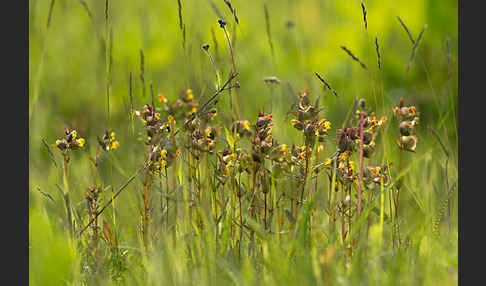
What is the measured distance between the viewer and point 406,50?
181 inches

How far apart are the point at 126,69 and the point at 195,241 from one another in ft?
10.3

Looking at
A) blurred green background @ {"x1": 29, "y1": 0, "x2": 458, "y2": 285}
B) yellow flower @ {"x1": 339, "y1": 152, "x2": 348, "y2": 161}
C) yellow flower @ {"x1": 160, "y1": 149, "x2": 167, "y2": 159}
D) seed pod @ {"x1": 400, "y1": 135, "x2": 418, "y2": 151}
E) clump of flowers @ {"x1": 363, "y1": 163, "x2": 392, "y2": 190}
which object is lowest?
clump of flowers @ {"x1": 363, "y1": 163, "x2": 392, "y2": 190}

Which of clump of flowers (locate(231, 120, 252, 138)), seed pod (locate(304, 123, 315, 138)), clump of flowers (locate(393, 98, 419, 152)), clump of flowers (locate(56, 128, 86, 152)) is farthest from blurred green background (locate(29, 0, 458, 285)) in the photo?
seed pod (locate(304, 123, 315, 138))

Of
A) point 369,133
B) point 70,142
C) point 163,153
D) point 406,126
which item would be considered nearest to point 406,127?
point 406,126

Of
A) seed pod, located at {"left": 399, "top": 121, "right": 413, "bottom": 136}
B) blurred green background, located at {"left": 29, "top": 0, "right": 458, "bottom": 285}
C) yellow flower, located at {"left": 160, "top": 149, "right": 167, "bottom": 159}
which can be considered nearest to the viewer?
yellow flower, located at {"left": 160, "top": 149, "right": 167, "bottom": 159}

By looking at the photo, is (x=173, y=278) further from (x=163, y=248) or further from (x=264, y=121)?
(x=264, y=121)

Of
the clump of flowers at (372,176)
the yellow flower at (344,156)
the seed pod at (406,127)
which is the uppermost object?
the seed pod at (406,127)

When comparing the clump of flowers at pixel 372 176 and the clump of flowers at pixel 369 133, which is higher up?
the clump of flowers at pixel 369 133

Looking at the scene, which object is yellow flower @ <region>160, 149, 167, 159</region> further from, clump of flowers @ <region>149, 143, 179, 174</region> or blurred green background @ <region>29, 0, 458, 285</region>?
blurred green background @ <region>29, 0, 458, 285</region>

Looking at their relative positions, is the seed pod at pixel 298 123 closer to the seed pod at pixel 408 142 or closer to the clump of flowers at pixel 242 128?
the clump of flowers at pixel 242 128

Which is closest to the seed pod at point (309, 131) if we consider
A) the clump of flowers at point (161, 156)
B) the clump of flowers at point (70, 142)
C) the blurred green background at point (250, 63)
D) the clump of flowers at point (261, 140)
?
the clump of flowers at point (261, 140)

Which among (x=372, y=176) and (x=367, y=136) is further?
(x=372, y=176)

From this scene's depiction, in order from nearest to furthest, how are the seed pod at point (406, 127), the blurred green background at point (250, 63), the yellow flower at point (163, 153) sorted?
the yellow flower at point (163, 153) → the seed pod at point (406, 127) → the blurred green background at point (250, 63)

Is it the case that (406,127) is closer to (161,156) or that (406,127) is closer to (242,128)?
(242,128)
